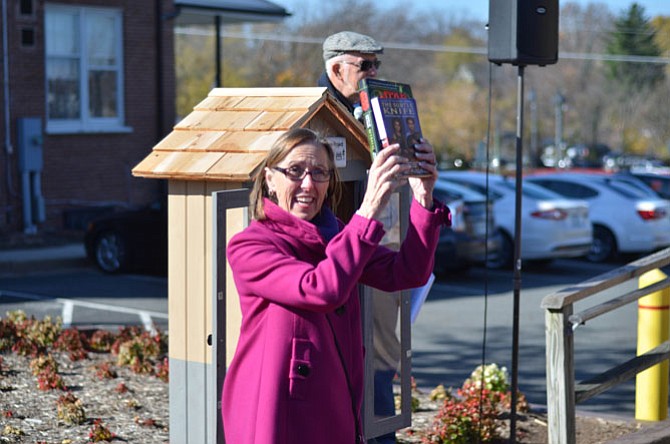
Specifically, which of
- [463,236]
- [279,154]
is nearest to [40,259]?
[463,236]

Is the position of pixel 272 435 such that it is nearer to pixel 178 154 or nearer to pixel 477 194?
pixel 178 154

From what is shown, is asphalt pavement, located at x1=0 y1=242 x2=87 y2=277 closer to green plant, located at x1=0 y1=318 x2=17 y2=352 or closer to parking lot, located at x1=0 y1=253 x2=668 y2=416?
parking lot, located at x1=0 y1=253 x2=668 y2=416

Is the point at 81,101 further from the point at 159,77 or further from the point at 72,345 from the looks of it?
the point at 72,345

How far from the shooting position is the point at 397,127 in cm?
333

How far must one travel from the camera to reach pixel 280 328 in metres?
3.20

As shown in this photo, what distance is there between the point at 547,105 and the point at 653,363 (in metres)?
73.4

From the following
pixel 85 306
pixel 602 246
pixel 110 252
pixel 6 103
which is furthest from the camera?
pixel 602 246

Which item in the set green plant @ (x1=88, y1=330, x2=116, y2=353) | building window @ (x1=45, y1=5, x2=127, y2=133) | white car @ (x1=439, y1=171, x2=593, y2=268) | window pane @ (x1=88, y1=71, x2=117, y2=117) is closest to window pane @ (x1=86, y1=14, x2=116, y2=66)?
building window @ (x1=45, y1=5, x2=127, y2=133)

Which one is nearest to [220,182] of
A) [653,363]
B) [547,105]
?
[653,363]

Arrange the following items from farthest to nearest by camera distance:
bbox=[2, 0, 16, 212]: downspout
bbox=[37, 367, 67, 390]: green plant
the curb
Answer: bbox=[2, 0, 16, 212]: downspout → bbox=[37, 367, 67, 390]: green plant → the curb

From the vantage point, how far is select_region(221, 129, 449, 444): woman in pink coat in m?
3.11

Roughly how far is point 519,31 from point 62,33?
14883mm

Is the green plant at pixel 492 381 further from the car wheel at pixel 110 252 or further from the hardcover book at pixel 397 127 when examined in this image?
the car wheel at pixel 110 252

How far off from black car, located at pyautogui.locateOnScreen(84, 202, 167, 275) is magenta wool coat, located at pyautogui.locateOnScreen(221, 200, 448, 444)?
1211 cm
